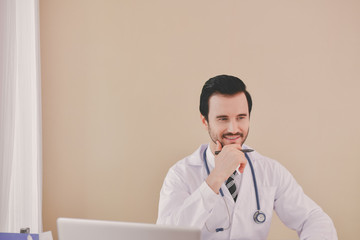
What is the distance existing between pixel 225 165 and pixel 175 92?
25.5 inches

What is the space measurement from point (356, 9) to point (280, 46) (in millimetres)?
497

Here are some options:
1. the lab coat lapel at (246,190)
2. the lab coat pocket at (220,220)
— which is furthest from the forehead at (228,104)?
the lab coat pocket at (220,220)

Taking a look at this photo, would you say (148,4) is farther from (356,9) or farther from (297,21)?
(356,9)

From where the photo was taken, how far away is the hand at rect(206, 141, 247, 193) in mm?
1870

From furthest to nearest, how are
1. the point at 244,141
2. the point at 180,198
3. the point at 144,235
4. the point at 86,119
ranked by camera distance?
the point at 86,119 → the point at 244,141 → the point at 180,198 → the point at 144,235

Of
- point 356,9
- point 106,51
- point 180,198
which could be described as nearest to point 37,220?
point 180,198

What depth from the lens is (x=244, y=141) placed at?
2.31 metres

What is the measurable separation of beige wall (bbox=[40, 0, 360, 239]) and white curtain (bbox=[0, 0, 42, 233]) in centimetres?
14

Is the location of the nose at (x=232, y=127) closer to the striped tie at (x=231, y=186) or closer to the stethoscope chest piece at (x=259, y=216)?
the striped tie at (x=231, y=186)

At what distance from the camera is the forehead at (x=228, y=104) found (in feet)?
7.20

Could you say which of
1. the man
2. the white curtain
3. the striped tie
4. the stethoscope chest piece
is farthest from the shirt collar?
the white curtain

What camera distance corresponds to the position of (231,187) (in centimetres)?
209

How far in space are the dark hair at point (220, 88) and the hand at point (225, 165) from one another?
0.32 m

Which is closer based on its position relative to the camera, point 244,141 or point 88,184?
point 244,141
